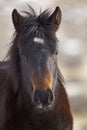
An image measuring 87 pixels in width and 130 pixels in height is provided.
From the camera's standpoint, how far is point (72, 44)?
12.2 m

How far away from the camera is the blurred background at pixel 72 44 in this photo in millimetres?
9209

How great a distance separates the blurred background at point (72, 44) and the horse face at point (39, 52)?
0.56m

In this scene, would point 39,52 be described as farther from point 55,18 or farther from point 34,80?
point 55,18

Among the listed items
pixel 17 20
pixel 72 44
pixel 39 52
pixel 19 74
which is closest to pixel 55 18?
pixel 17 20

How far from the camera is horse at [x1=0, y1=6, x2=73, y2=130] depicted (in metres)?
5.89

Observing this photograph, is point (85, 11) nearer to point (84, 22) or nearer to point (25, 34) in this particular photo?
point (84, 22)

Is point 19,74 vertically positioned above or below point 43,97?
above

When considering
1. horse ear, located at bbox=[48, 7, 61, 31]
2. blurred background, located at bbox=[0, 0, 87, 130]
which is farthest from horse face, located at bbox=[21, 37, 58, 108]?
blurred background, located at bbox=[0, 0, 87, 130]

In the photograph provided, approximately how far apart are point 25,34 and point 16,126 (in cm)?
96

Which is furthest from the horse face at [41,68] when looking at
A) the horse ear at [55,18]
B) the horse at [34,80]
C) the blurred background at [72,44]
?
the blurred background at [72,44]

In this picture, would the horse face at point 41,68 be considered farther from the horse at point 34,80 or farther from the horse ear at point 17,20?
the horse ear at point 17,20

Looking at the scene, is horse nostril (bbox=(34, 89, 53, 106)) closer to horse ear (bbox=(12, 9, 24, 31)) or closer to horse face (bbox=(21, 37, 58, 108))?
horse face (bbox=(21, 37, 58, 108))

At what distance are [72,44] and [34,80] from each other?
6.42 m

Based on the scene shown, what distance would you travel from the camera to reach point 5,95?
6527 millimetres
